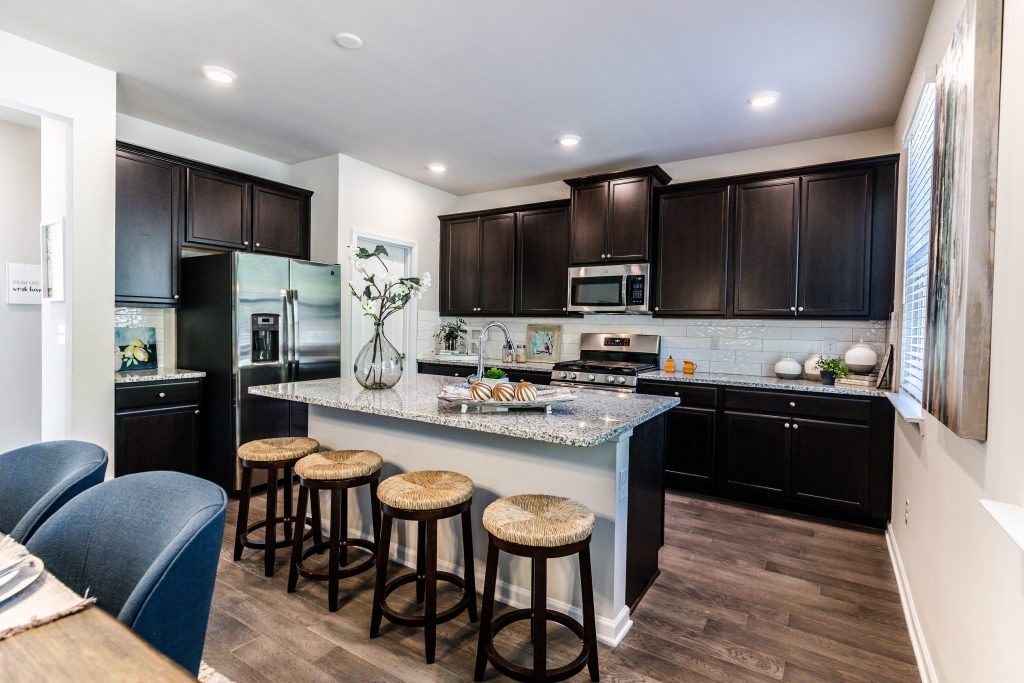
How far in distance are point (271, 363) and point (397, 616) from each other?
2.46m

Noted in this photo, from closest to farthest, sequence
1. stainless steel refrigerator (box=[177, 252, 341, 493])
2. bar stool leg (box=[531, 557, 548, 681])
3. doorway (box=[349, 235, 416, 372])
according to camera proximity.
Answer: bar stool leg (box=[531, 557, 548, 681]), stainless steel refrigerator (box=[177, 252, 341, 493]), doorway (box=[349, 235, 416, 372])

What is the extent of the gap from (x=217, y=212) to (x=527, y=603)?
361cm

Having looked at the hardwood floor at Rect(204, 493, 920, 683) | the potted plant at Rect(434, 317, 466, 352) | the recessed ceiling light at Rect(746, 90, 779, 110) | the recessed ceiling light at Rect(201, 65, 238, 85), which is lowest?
the hardwood floor at Rect(204, 493, 920, 683)

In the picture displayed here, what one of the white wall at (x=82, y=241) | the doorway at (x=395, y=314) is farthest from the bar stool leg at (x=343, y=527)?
the doorway at (x=395, y=314)

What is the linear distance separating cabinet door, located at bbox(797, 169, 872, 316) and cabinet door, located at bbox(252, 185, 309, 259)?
4.11 meters

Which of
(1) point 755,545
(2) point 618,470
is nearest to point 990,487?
(2) point 618,470

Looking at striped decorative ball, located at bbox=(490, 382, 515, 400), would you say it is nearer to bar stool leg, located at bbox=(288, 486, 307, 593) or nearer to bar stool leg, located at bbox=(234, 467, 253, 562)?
bar stool leg, located at bbox=(288, 486, 307, 593)

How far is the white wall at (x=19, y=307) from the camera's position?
3.80 m

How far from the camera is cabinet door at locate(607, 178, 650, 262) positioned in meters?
4.29

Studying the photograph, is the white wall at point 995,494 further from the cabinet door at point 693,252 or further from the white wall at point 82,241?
the white wall at point 82,241

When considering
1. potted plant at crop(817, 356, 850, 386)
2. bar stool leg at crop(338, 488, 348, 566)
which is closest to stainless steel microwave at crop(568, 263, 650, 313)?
potted plant at crop(817, 356, 850, 386)

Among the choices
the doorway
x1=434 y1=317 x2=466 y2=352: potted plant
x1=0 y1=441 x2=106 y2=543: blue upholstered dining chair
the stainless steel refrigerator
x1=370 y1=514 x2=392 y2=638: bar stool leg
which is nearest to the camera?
x1=0 y1=441 x2=106 y2=543: blue upholstered dining chair

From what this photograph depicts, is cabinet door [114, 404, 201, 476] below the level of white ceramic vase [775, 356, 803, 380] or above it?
below

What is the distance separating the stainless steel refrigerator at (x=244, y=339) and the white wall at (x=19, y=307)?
1112 mm
